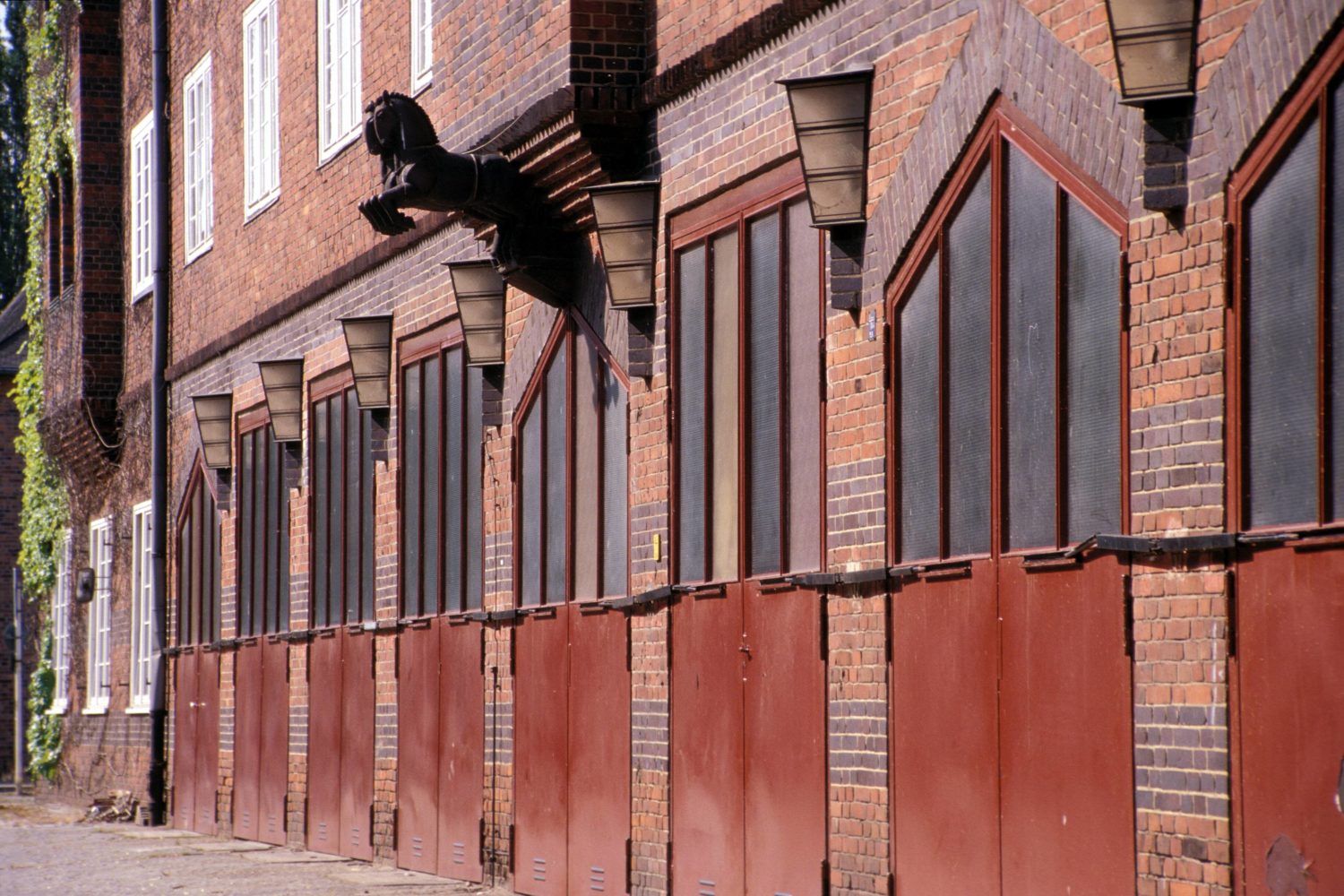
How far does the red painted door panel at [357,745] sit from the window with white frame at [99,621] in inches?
375

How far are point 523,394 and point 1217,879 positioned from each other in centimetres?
744

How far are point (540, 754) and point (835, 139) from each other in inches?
196

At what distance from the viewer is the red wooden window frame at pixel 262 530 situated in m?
19.4

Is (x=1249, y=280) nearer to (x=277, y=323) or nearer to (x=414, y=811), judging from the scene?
(x=414, y=811)

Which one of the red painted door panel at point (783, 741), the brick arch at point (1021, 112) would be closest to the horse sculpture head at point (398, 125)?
the red painted door panel at point (783, 741)

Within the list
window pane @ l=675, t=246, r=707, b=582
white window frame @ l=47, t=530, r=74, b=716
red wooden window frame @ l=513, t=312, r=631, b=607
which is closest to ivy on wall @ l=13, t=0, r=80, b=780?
white window frame @ l=47, t=530, r=74, b=716

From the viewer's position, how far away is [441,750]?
1528 centimetres

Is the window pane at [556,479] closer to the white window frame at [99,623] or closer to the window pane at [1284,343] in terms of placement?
the window pane at [1284,343]

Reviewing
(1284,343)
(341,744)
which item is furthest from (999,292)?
(341,744)

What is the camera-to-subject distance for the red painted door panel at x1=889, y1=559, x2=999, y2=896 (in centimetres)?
866

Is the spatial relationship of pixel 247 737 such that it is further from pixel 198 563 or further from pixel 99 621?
pixel 99 621

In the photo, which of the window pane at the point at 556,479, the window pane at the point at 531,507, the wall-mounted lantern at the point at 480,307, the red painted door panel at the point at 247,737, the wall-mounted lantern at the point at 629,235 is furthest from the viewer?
the red painted door panel at the point at 247,737

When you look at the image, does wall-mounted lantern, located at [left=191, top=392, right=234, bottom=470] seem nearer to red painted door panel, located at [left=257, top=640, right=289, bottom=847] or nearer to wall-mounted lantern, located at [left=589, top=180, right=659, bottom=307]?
red painted door panel, located at [left=257, top=640, right=289, bottom=847]

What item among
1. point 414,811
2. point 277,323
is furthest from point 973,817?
point 277,323
